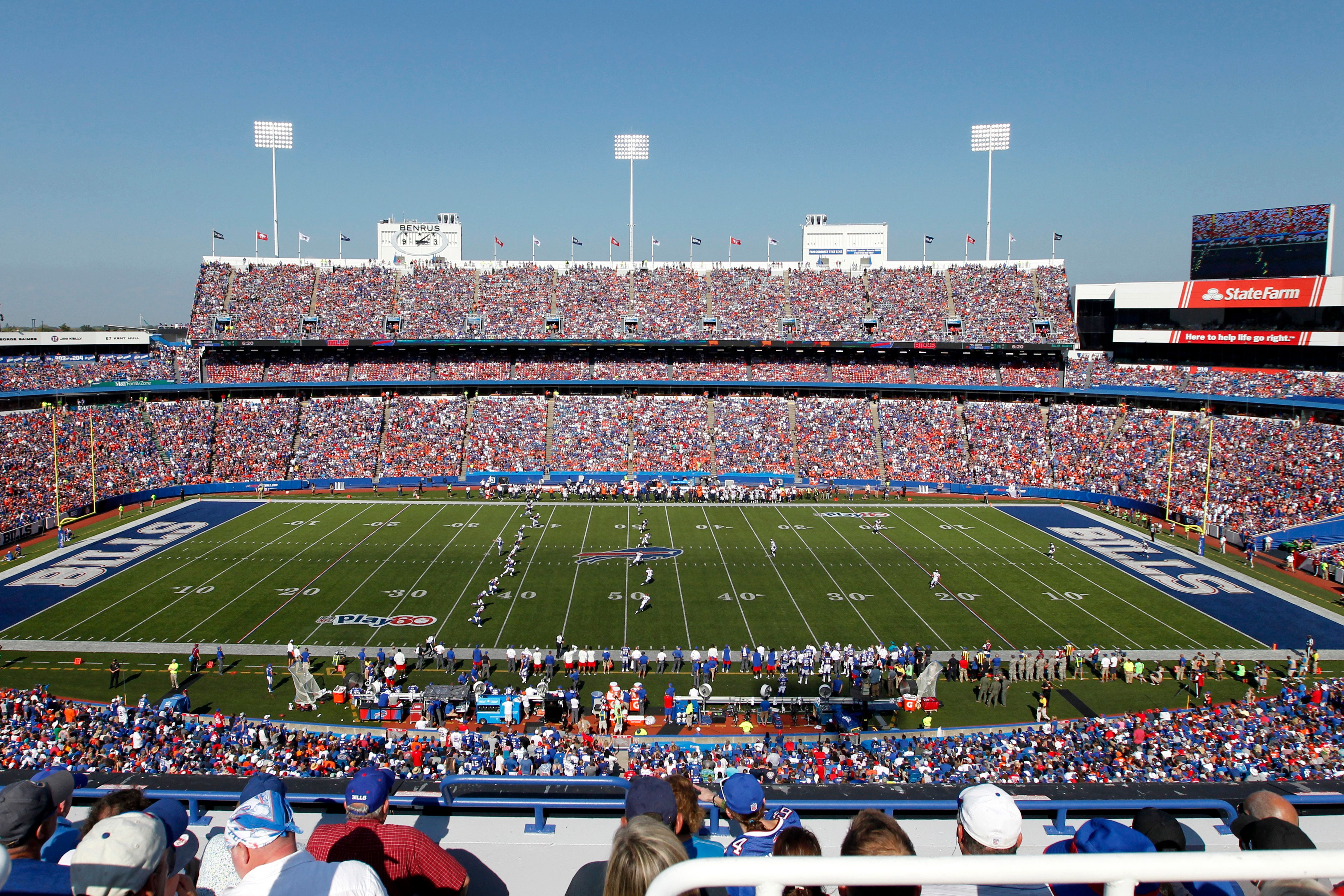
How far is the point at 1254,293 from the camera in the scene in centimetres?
4812

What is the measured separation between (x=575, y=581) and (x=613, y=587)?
1.59 m

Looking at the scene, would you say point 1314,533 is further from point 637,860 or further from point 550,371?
point 637,860

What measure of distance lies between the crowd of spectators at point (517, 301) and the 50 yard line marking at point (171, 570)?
21576 mm

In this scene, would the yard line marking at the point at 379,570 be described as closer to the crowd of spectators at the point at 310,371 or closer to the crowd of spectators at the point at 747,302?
the crowd of spectators at the point at 310,371

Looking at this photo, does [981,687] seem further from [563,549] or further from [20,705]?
[20,705]

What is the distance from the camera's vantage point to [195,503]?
43.2 meters

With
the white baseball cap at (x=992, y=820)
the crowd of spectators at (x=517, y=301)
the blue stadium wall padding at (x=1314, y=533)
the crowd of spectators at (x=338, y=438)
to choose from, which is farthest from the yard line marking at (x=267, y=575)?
the blue stadium wall padding at (x=1314, y=533)

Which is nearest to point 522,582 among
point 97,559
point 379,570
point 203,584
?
point 379,570

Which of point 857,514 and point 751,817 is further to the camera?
point 857,514

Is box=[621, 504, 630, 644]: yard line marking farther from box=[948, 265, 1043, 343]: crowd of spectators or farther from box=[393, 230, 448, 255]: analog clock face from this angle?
box=[393, 230, 448, 255]: analog clock face

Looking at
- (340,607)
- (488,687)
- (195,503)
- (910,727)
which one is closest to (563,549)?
(340,607)

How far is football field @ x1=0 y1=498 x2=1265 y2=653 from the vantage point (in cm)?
2542

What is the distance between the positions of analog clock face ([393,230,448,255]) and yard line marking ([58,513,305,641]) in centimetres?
4022

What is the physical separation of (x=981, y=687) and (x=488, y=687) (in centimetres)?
1214
